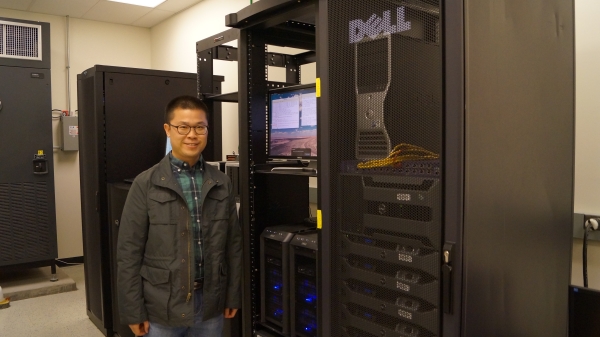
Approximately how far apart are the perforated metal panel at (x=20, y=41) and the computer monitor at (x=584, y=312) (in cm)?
415

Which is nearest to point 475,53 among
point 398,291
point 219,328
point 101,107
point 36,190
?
point 398,291

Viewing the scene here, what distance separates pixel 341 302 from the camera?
134 centimetres

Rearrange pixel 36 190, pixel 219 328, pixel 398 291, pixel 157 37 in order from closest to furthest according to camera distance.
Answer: pixel 398 291 < pixel 219 328 < pixel 36 190 < pixel 157 37

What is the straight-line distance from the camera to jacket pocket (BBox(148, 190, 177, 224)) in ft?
5.29

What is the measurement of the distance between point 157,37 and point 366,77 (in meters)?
4.22

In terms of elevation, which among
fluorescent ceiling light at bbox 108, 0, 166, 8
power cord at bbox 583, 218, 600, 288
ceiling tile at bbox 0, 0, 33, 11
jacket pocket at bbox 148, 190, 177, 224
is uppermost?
ceiling tile at bbox 0, 0, 33, 11

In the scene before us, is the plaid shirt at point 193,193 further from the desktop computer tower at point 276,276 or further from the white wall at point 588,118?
the white wall at point 588,118

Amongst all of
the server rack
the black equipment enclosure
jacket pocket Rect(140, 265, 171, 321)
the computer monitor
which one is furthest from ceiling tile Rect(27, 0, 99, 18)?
the computer monitor

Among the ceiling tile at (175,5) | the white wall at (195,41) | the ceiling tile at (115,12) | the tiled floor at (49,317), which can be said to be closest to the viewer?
the tiled floor at (49,317)

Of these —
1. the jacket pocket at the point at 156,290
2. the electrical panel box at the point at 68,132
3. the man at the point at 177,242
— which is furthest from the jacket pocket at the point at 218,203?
the electrical panel box at the point at 68,132

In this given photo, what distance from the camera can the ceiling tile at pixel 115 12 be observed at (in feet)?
13.8

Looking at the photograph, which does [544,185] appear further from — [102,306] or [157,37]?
[157,37]

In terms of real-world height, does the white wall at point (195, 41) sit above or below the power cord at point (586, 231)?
above

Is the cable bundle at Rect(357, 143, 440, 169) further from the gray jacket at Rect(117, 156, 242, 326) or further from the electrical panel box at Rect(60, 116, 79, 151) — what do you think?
the electrical panel box at Rect(60, 116, 79, 151)
